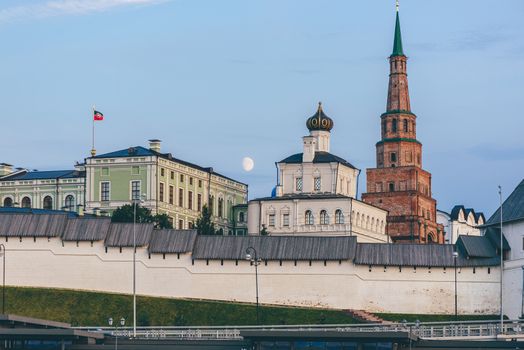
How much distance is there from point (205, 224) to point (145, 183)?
38.2 feet

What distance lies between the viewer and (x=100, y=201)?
16075cm

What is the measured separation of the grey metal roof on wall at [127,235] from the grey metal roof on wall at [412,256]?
1722 centimetres

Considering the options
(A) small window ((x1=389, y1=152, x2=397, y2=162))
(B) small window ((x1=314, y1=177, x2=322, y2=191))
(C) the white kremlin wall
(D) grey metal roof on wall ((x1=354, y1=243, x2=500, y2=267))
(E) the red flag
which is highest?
(E) the red flag

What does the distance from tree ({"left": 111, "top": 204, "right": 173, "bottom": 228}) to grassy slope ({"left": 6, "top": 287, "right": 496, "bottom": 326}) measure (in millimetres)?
21832

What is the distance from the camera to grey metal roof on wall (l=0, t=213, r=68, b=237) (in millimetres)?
126000

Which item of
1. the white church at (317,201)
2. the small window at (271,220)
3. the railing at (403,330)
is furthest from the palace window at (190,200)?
the railing at (403,330)

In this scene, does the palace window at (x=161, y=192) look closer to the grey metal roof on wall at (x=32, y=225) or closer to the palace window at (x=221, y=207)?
the palace window at (x=221, y=207)

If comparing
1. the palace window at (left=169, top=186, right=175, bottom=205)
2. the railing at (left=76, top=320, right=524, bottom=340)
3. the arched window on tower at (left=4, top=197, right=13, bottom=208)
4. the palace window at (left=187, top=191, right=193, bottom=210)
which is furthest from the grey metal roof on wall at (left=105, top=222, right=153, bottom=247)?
the arched window on tower at (left=4, top=197, right=13, bottom=208)

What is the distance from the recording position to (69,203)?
169 meters

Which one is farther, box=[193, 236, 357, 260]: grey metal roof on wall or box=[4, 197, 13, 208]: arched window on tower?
box=[4, 197, 13, 208]: arched window on tower

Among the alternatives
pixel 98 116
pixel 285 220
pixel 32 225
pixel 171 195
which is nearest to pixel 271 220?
pixel 285 220

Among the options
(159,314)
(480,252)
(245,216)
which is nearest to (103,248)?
(159,314)

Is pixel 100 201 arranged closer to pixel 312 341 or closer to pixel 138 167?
pixel 138 167

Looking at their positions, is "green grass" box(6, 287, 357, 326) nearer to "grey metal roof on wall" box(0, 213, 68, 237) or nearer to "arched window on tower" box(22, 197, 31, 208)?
"grey metal roof on wall" box(0, 213, 68, 237)
